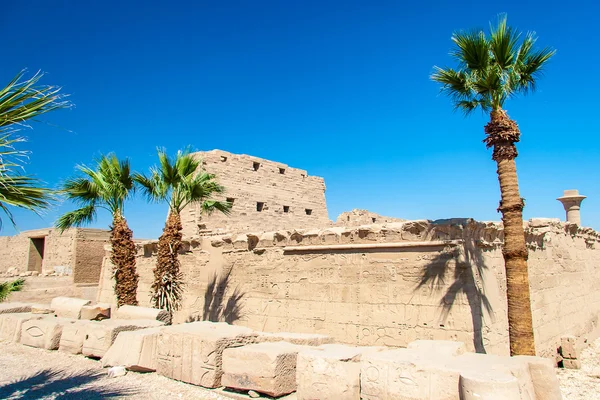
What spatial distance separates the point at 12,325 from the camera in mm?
9734

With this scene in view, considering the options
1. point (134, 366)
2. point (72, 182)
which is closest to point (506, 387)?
point (134, 366)

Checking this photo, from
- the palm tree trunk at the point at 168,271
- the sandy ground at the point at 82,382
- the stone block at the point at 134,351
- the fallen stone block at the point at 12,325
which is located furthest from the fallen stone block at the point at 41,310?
the stone block at the point at 134,351

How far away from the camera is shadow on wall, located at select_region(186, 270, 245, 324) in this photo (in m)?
11.0

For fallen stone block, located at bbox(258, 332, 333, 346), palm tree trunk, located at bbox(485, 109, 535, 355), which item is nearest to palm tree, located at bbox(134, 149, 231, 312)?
→ fallen stone block, located at bbox(258, 332, 333, 346)

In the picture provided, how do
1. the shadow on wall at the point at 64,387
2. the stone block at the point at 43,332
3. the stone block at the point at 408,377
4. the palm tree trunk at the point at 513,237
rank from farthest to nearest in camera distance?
the stone block at the point at 43,332 → the palm tree trunk at the point at 513,237 → the shadow on wall at the point at 64,387 → the stone block at the point at 408,377

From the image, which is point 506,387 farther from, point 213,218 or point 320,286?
point 213,218

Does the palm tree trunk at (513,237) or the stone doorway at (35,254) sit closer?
the palm tree trunk at (513,237)

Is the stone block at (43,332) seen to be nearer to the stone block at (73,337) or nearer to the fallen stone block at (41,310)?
the stone block at (73,337)

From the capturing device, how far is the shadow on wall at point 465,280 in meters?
7.34

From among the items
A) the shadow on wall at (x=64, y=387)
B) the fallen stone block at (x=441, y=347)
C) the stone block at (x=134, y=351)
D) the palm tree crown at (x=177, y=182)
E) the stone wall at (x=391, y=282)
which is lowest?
the shadow on wall at (x=64, y=387)

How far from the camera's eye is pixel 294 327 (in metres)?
9.73

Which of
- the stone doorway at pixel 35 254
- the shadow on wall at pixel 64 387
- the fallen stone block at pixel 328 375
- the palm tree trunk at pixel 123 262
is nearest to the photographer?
the fallen stone block at pixel 328 375

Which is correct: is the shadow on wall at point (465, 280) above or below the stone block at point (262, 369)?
above

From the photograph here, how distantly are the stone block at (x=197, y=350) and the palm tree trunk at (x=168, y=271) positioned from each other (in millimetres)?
3875
